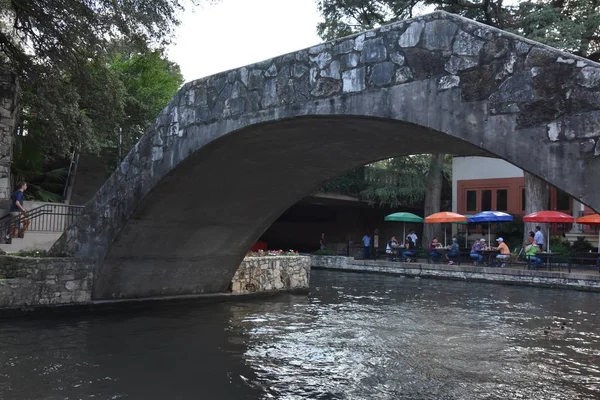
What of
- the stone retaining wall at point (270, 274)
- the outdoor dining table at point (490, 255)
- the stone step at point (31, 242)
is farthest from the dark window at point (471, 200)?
the stone step at point (31, 242)


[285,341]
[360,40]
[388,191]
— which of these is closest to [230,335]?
[285,341]

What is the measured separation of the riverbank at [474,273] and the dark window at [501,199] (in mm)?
9977

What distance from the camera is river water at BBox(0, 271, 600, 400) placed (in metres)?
6.40

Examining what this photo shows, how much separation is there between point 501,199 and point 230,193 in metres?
23.3

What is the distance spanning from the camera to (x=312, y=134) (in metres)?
7.36

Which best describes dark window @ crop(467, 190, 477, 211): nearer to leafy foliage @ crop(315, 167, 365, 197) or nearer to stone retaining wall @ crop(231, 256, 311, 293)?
leafy foliage @ crop(315, 167, 365, 197)

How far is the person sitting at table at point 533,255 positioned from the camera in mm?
19312

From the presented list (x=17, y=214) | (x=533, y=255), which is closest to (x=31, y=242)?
(x=17, y=214)

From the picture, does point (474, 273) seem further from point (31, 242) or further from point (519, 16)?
point (31, 242)

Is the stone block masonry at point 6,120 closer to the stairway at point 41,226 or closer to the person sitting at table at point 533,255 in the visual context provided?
the stairway at point 41,226

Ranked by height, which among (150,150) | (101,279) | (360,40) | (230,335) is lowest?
(230,335)

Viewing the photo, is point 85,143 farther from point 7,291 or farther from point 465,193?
point 465,193

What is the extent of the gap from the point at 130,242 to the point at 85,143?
19.2ft

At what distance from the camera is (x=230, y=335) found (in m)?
9.34
